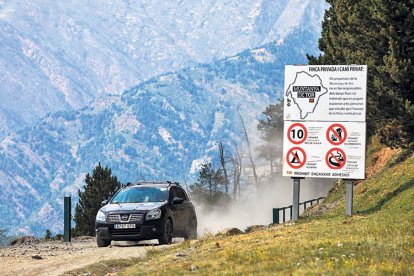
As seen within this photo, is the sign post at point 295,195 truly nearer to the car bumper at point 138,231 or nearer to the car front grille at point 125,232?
the car bumper at point 138,231

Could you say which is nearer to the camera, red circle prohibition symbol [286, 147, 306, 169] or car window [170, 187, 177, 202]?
car window [170, 187, 177, 202]

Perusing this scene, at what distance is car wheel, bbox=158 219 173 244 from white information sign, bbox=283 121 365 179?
3.88 metres

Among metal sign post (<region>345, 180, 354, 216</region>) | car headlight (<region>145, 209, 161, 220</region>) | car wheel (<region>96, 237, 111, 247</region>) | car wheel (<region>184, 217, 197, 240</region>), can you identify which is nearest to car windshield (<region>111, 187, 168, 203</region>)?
car headlight (<region>145, 209, 161, 220</region>)

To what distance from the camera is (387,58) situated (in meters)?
34.7

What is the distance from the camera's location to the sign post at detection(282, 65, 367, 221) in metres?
26.0

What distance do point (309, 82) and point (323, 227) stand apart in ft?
23.6

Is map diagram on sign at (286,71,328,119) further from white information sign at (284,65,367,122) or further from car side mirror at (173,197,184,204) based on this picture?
car side mirror at (173,197,184,204)

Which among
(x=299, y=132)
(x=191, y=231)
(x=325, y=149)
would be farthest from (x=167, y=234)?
(x=325, y=149)

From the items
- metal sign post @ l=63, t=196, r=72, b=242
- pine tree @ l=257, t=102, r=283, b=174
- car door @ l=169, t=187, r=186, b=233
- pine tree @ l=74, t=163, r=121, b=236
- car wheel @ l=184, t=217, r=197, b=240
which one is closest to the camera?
car door @ l=169, t=187, r=186, b=233

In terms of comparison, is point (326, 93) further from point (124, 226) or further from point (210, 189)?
point (210, 189)

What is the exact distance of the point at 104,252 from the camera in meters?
22.4

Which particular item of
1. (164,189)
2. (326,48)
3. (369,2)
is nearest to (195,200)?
(326,48)

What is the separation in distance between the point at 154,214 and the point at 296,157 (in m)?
4.67

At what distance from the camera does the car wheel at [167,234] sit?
2494cm
